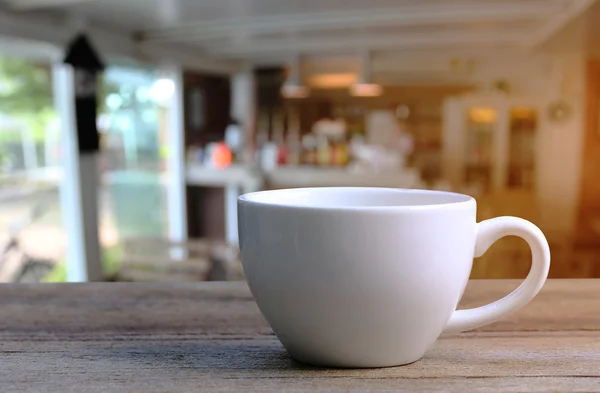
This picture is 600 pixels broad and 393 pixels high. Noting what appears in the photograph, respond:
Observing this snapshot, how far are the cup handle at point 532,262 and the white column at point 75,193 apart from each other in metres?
3.02

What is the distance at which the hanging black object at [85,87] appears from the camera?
9.36 ft

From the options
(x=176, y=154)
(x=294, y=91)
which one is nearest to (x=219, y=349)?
(x=176, y=154)

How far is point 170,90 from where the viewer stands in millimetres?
4258

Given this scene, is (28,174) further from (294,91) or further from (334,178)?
(294,91)

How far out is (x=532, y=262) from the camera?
1.03 ft

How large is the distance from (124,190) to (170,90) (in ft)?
3.04

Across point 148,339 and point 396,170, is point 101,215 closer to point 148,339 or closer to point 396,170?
point 396,170

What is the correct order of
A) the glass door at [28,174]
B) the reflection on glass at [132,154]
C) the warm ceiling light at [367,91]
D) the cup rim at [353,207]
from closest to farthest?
the cup rim at [353,207] < the glass door at [28,174] < the reflection on glass at [132,154] < the warm ceiling light at [367,91]

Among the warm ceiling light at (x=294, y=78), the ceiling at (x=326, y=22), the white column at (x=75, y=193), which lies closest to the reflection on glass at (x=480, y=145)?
the ceiling at (x=326, y=22)

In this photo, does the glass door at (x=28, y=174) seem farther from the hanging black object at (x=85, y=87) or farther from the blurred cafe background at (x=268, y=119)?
the hanging black object at (x=85, y=87)

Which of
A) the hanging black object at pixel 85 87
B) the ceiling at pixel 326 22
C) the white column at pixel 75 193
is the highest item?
the ceiling at pixel 326 22

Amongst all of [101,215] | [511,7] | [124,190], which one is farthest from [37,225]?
[511,7]

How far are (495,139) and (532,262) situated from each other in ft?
15.1

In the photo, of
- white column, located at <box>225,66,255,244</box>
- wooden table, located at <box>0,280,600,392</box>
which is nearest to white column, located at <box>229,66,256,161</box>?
white column, located at <box>225,66,255,244</box>
